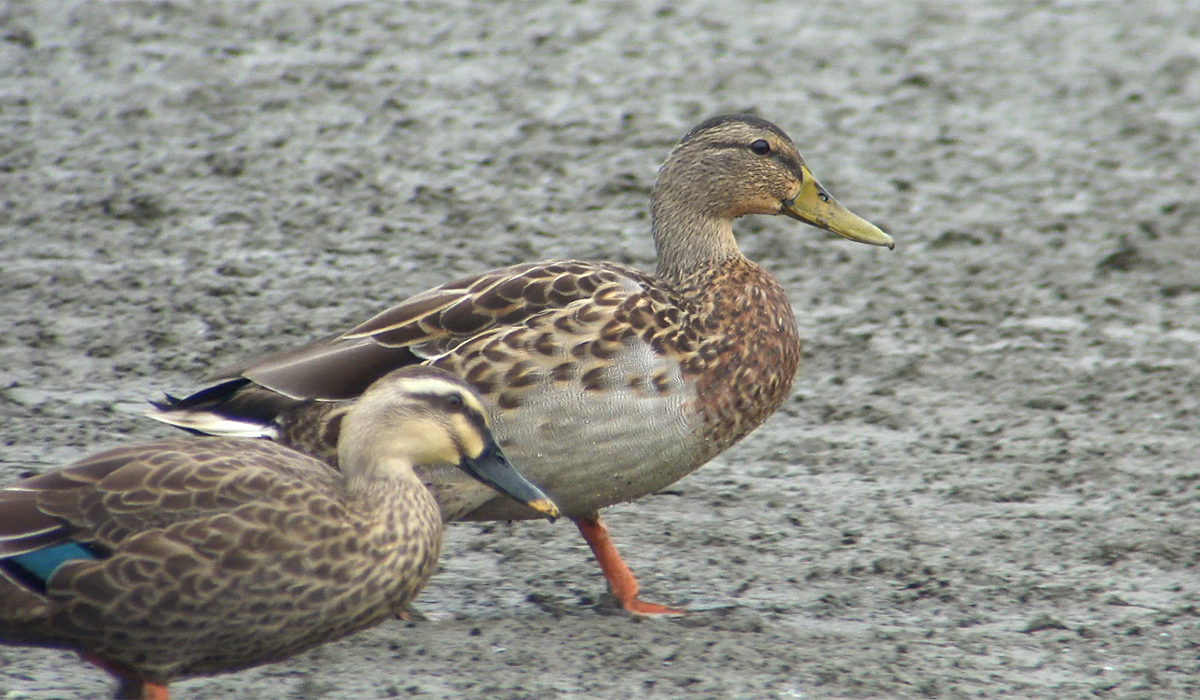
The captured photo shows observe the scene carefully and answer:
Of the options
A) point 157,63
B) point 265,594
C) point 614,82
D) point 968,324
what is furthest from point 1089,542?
point 157,63

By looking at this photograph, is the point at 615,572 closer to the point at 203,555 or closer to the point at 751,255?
the point at 203,555

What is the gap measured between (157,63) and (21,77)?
0.81 m

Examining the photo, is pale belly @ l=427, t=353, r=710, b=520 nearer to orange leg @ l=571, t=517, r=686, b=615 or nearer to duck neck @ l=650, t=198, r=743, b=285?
orange leg @ l=571, t=517, r=686, b=615

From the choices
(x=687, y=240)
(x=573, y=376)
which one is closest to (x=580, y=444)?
(x=573, y=376)

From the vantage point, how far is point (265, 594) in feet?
14.3

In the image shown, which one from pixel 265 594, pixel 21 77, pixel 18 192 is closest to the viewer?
pixel 265 594

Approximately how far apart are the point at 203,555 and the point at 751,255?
479 centimetres

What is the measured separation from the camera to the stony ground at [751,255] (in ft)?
17.7

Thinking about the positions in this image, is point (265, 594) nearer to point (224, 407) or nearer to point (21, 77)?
point (224, 407)

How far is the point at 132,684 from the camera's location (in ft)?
14.8

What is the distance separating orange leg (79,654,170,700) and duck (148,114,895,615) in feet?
3.60

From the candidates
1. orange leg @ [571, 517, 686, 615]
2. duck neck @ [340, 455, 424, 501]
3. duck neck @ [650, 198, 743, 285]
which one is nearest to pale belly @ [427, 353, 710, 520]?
orange leg @ [571, 517, 686, 615]

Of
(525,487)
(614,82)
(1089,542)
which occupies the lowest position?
(1089,542)

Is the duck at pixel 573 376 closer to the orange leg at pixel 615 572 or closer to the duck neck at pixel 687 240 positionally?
the orange leg at pixel 615 572
